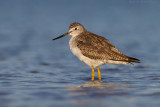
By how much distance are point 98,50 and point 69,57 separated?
5258 mm

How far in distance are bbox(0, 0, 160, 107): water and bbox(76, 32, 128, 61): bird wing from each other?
0.77m

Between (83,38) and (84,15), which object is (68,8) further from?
(83,38)

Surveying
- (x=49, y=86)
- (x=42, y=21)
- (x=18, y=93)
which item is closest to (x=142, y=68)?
(x=49, y=86)

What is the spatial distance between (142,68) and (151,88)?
3.91m

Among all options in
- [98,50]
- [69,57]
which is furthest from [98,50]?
[69,57]

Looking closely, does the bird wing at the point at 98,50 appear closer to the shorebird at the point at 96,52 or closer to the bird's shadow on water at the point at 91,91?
the shorebird at the point at 96,52

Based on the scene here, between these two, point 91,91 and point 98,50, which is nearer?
point 91,91

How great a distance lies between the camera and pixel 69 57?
1565 cm

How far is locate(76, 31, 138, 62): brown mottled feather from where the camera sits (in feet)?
34.1

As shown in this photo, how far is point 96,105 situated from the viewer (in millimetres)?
7242

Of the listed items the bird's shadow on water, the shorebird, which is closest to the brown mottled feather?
the shorebird

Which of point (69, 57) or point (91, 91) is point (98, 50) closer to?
point (91, 91)

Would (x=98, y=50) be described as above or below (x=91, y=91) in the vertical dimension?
above

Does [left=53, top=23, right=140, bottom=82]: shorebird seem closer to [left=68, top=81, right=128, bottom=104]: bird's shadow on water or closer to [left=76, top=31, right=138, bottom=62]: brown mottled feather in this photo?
[left=76, top=31, right=138, bottom=62]: brown mottled feather
